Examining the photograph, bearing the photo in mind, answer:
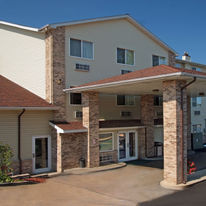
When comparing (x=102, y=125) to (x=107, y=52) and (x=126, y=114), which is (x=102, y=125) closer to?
(x=126, y=114)

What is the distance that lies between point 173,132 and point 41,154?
7.61 meters

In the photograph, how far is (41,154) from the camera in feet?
49.1

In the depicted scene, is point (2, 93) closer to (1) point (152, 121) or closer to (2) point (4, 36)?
(2) point (4, 36)

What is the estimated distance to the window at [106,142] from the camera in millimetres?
16709

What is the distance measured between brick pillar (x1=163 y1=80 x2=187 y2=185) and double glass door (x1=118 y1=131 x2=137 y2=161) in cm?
635

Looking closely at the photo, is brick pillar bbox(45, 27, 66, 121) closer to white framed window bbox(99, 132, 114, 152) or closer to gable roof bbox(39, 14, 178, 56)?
gable roof bbox(39, 14, 178, 56)

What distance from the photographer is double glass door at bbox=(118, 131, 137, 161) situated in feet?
58.2

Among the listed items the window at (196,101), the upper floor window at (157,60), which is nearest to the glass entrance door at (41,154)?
the upper floor window at (157,60)

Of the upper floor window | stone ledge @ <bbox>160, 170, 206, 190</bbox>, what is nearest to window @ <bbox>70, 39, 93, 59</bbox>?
the upper floor window

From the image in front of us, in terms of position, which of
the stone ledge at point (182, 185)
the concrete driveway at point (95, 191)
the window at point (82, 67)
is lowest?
the concrete driveway at point (95, 191)

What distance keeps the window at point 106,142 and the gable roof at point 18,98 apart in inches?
153

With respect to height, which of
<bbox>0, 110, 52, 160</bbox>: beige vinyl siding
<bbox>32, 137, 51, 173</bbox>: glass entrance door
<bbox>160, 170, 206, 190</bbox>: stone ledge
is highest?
<bbox>0, 110, 52, 160</bbox>: beige vinyl siding

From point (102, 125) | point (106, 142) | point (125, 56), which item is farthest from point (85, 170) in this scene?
point (125, 56)

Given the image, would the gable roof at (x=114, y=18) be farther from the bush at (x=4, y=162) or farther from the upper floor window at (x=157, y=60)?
the bush at (x=4, y=162)
